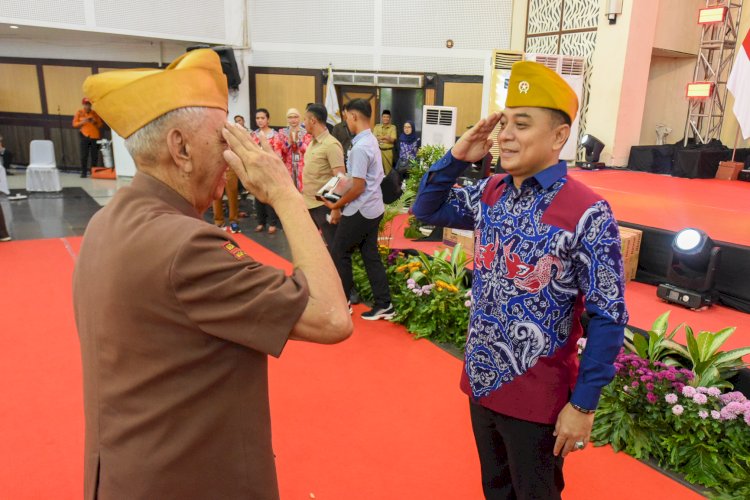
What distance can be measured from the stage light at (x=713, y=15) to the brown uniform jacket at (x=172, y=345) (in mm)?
10744

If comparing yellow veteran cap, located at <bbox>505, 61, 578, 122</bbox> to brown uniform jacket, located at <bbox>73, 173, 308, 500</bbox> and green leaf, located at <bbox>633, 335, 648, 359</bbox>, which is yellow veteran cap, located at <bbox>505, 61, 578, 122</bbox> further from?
green leaf, located at <bbox>633, 335, 648, 359</bbox>

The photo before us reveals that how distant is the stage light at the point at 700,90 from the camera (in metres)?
9.33

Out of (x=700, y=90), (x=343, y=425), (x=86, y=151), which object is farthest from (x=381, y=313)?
(x=86, y=151)

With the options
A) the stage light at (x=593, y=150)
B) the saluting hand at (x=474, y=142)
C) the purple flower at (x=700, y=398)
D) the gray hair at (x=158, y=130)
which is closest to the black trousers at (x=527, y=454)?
the saluting hand at (x=474, y=142)

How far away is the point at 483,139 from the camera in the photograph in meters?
1.65

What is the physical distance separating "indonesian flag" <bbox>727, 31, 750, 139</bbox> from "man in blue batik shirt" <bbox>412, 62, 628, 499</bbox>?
813cm

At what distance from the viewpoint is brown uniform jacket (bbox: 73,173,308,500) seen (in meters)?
0.85

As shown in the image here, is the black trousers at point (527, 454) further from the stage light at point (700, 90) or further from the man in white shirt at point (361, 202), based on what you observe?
the stage light at point (700, 90)

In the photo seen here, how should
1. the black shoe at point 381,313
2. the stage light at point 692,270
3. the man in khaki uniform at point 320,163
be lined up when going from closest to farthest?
the stage light at point 692,270
the man in khaki uniform at point 320,163
the black shoe at point 381,313

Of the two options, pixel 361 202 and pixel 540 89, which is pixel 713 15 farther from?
pixel 540 89

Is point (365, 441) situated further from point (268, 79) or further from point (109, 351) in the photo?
point (268, 79)

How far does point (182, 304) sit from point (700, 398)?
7.97ft

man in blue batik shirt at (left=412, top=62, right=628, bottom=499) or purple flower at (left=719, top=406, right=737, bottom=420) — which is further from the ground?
man in blue batik shirt at (left=412, top=62, right=628, bottom=499)

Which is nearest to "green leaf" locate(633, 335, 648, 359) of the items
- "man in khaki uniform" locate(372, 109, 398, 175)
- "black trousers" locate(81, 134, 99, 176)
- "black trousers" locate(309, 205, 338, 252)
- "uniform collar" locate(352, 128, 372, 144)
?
"uniform collar" locate(352, 128, 372, 144)
